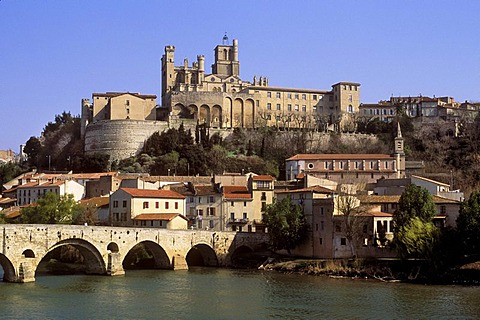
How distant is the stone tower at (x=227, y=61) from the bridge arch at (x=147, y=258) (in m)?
69.4

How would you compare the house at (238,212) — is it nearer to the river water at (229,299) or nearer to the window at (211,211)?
the window at (211,211)

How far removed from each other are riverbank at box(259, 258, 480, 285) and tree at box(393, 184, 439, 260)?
1008 millimetres

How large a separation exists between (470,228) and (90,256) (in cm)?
2527

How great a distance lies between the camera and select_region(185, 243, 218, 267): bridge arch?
57406mm

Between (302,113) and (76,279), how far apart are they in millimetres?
70194

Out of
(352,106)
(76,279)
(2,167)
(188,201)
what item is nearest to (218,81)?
(352,106)

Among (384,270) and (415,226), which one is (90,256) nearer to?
(384,270)

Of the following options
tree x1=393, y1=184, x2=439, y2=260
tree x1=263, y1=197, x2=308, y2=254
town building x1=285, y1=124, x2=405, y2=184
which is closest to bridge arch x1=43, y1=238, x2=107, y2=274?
tree x1=263, y1=197, x2=308, y2=254

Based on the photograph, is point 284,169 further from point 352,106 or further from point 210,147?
point 352,106

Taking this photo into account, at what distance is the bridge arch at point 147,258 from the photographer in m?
53.7

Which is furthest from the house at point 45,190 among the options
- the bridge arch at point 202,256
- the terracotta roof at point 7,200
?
the bridge arch at point 202,256

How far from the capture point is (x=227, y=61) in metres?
124

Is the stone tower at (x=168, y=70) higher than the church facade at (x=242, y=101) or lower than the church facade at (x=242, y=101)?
higher

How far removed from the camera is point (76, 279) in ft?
154
